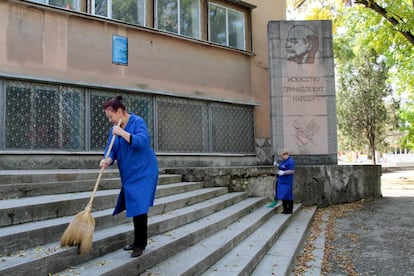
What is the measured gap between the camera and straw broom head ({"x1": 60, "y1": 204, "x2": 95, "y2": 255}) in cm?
345

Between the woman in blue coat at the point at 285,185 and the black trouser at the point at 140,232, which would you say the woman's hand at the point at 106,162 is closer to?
the black trouser at the point at 140,232

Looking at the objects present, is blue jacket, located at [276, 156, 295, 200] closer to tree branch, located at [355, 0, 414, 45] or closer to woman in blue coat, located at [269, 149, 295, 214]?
woman in blue coat, located at [269, 149, 295, 214]

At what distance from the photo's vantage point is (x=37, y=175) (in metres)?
5.23

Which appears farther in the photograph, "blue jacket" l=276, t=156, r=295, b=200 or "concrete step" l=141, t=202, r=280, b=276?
"blue jacket" l=276, t=156, r=295, b=200

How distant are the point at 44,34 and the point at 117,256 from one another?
622 centimetres

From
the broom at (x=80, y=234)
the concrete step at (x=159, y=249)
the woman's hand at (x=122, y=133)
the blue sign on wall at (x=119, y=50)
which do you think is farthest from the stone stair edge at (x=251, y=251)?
the blue sign on wall at (x=119, y=50)

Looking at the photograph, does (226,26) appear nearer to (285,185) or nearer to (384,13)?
(384,13)

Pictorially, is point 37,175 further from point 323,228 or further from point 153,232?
point 323,228

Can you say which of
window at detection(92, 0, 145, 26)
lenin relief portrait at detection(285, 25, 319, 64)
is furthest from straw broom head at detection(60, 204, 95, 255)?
lenin relief portrait at detection(285, 25, 319, 64)

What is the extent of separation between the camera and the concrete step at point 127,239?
3.10 metres

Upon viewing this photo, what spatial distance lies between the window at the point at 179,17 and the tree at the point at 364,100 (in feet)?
51.0

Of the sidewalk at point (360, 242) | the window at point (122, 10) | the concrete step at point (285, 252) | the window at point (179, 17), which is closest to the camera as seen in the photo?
the concrete step at point (285, 252)

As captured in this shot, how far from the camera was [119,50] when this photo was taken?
30.9 ft

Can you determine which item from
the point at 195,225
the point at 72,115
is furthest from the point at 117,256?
the point at 72,115
